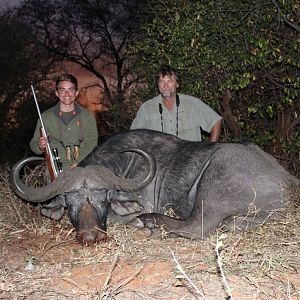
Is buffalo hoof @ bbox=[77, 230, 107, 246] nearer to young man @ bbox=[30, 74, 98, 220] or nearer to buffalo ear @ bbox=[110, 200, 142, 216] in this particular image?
buffalo ear @ bbox=[110, 200, 142, 216]

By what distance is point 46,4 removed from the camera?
750 inches

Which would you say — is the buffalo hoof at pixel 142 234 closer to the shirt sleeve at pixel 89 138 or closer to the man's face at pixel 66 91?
the shirt sleeve at pixel 89 138

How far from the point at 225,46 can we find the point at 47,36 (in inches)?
553

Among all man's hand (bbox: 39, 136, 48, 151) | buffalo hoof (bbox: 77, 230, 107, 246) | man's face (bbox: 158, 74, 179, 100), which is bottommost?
buffalo hoof (bbox: 77, 230, 107, 246)

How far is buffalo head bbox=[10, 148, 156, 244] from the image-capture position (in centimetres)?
431

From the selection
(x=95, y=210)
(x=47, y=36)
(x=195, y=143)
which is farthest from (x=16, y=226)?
(x=47, y=36)

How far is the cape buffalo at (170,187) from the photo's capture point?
4465mm

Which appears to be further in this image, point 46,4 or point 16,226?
point 46,4

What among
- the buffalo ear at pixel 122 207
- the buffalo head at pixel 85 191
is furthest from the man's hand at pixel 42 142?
the buffalo ear at pixel 122 207

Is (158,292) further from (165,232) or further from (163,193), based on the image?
(163,193)

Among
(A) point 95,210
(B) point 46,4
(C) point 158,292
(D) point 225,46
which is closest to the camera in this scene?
(C) point 158,292

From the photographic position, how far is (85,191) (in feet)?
14.6

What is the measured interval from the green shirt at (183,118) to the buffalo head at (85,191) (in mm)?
1514

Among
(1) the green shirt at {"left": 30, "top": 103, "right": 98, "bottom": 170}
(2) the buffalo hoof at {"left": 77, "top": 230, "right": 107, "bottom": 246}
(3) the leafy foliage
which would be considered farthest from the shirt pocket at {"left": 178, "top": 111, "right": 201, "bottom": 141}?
(2) the buffalo hoof at {"left": 77, "top": 230, "right": 107, "bottom": 246}
